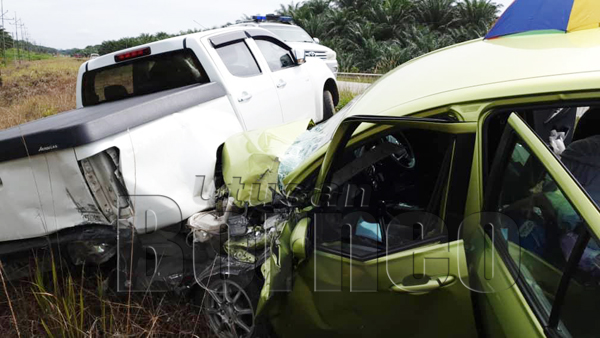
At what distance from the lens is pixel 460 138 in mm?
1698

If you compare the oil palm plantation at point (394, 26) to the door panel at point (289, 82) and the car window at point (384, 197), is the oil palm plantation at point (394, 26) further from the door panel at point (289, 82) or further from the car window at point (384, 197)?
the car window at point (384, 197)

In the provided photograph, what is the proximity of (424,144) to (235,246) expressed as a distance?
1.33 metres

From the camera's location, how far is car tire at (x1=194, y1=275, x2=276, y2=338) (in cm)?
265

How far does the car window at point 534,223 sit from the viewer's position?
54.1 inches

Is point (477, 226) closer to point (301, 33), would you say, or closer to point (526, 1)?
point (526, 1)

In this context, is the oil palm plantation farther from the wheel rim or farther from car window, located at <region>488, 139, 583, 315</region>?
car window, located at <region>488, 139, 583, 315</region>

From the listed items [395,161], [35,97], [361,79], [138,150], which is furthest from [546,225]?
[35,97]

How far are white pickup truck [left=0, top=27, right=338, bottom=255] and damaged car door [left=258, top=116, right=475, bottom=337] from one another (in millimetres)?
1125

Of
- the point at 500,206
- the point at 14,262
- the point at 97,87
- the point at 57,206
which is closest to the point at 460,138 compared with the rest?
the point at 500,206

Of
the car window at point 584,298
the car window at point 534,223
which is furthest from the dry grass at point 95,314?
the car window at point 584,298

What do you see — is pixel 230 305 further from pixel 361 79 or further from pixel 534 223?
pixel 361 79

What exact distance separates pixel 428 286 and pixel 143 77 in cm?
399

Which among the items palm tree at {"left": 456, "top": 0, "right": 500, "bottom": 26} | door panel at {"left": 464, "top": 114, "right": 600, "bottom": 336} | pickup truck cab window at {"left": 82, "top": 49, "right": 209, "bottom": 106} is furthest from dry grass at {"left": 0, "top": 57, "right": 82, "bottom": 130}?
palm tree at {"left": 456, "top": 0, "right": 500, "bottom": 26}

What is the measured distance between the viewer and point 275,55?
5531 millimetres
